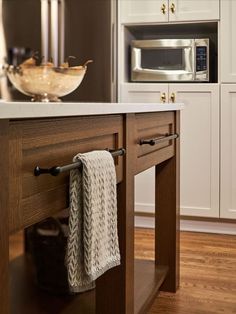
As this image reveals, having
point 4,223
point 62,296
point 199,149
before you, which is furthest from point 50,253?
point 199,149

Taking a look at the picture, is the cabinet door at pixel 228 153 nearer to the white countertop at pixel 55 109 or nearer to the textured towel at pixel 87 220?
the white countertop at pixel 55 109

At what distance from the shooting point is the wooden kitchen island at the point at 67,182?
0.87 metres

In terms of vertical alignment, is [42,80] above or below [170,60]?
below

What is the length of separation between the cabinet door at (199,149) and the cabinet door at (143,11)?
466 mm

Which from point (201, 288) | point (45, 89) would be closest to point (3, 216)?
point (45, 89)

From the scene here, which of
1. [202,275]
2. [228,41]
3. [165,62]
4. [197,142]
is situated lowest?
[202,275]

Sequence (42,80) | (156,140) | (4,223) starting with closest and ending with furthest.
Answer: (4,223)
(156,140)
(42,80)

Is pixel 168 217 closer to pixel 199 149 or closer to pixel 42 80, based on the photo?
pixel 42 80

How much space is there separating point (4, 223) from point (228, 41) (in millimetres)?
2654

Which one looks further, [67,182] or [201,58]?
[201,58]

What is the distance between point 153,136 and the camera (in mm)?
1821

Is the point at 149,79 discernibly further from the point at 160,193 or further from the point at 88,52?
the point at 160,193

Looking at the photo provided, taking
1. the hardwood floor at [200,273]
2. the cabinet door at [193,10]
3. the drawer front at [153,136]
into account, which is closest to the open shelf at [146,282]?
the hardwood floor at [200,273]

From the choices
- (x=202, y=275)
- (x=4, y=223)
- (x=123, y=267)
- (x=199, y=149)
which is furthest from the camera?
(x=199, y=149)
